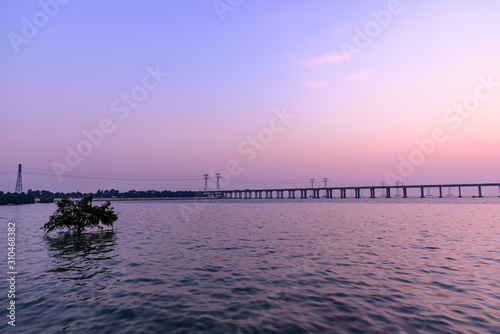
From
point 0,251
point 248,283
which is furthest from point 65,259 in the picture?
point 248,283

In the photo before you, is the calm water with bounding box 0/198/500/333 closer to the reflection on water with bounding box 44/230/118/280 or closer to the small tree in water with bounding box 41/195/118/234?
the reflection on water with bounding box 44/230/118/280

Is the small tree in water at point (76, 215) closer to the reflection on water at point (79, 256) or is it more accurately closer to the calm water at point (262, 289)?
the reflection on water at point (79, 256)

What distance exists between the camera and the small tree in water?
42.5 metres

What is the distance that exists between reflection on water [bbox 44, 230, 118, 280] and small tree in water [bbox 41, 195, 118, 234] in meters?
2.78

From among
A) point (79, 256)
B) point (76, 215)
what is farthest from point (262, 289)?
point (76, 215)

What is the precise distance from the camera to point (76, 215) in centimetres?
4403

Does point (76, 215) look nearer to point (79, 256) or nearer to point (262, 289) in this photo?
point (79, 256)

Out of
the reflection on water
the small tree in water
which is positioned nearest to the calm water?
the reflection on water

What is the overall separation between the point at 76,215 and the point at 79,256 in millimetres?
19183

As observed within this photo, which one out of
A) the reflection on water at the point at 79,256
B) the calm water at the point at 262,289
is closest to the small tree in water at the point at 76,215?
the reflection on water at the point at 79,256

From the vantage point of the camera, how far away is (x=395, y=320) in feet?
40.5

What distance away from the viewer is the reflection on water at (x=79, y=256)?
70.5 feet

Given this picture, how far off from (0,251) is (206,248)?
21080mm

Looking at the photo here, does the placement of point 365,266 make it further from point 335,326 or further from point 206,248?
point 206,248
